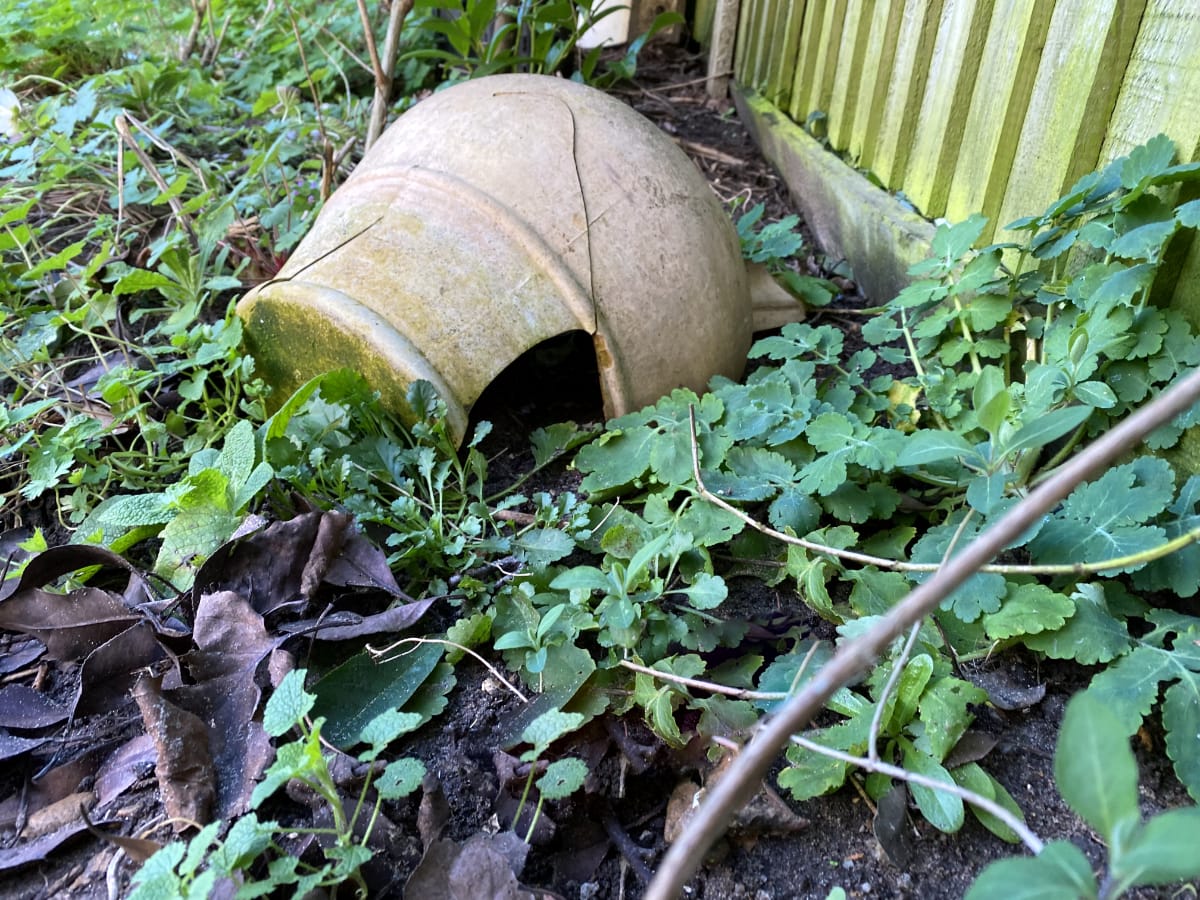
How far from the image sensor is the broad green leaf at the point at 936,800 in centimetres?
93

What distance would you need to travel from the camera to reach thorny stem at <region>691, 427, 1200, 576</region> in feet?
3.02

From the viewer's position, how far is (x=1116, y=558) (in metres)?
1.05

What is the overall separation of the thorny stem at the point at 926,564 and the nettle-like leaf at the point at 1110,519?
0.02m

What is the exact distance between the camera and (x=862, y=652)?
0.45m

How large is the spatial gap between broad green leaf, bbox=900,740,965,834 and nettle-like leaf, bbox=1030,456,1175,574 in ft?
1.15

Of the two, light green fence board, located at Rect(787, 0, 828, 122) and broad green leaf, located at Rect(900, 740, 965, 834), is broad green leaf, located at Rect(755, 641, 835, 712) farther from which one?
light green fence board, located at Rect(787, 0, 828, 122)

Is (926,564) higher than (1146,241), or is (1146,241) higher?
(1146,241)

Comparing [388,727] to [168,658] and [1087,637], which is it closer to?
[168,658]

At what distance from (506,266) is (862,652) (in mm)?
1306

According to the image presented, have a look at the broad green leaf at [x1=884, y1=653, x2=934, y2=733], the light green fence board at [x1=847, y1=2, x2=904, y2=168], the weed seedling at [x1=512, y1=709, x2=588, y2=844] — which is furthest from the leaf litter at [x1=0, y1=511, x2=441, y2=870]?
the light green fence board at [x1=847, y1=2, x2=904, y2=168]

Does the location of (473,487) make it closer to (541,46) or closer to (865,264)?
(865,264)

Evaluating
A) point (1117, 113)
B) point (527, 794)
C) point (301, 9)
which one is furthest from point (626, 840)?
point (301, 9)

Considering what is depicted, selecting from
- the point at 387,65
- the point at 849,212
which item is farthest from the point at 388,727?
the point at 387,65

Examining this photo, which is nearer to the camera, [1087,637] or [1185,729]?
[1185,729]
